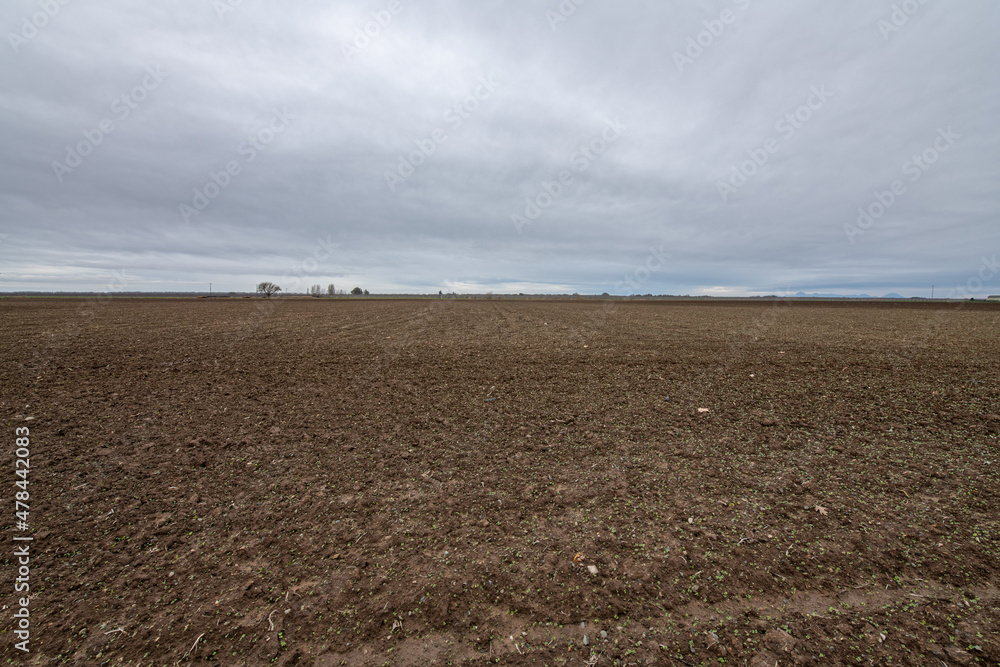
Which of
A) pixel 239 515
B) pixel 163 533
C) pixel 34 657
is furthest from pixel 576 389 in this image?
pixel 34 657

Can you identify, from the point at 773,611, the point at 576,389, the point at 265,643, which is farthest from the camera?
the point at 576,389

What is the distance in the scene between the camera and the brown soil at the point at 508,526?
2.72m

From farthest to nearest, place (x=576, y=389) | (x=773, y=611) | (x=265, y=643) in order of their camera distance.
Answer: (x=576, y=389) < (x=773, y=611) < (x=265, y=643)

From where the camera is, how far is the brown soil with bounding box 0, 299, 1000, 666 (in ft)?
8.92

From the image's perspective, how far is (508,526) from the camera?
3994mm

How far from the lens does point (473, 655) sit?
2.62 metres

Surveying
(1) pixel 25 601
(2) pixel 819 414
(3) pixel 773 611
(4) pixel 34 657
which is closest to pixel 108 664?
(4) pixel 34 657

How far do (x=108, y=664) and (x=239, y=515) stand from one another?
5.47 ft

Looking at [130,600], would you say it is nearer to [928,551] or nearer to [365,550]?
[365,550]

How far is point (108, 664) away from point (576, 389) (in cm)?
822

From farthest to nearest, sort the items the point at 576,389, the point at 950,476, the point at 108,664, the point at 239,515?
the point at 576,389 < the point at 950,476 < the point at 239,515 < the point at 108,664

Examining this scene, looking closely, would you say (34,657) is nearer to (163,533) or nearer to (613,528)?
(163,533)

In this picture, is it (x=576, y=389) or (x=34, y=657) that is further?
(x=576, y=389)

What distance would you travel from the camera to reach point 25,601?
3.00 m
